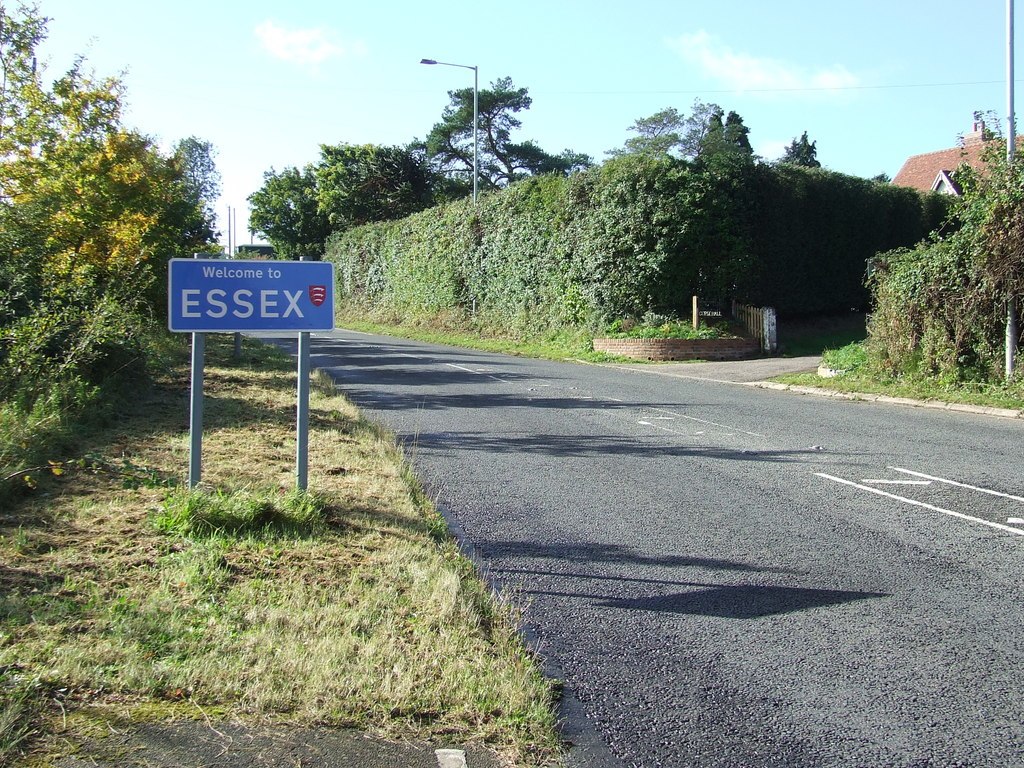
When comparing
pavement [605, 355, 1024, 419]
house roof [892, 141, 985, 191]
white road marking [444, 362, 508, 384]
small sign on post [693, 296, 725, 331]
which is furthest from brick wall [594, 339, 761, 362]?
house roof [892, 141, 985, 191]

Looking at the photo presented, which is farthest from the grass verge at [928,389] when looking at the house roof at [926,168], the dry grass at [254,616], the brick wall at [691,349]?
the house roof at [926,168]

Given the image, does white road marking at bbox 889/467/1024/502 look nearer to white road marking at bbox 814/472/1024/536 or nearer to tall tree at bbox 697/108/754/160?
white road marking at bbox 814/472/1024/536

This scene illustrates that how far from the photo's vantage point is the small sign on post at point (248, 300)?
20.6 ft

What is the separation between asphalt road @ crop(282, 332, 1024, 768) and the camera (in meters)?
3.57

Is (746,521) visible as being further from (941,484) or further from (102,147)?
(102,147)

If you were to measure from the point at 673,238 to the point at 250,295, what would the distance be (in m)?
19.5

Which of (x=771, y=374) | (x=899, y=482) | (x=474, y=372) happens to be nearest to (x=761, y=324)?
(x=771, y=374)

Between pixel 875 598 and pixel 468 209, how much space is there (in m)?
31.6

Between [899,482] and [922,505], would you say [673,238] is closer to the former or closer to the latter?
[899,482]

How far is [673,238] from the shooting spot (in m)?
24.6

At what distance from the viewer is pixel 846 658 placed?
4.21 meters

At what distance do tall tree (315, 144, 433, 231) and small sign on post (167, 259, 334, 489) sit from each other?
5061 centimetres

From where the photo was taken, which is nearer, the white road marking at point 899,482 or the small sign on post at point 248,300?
the small sign on post at point 248,300

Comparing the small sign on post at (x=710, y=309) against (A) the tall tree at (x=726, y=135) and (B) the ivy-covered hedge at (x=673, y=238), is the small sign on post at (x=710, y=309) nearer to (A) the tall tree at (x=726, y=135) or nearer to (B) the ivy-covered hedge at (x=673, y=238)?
(B) the ivy-covered hedge at (x=673, y=238)
